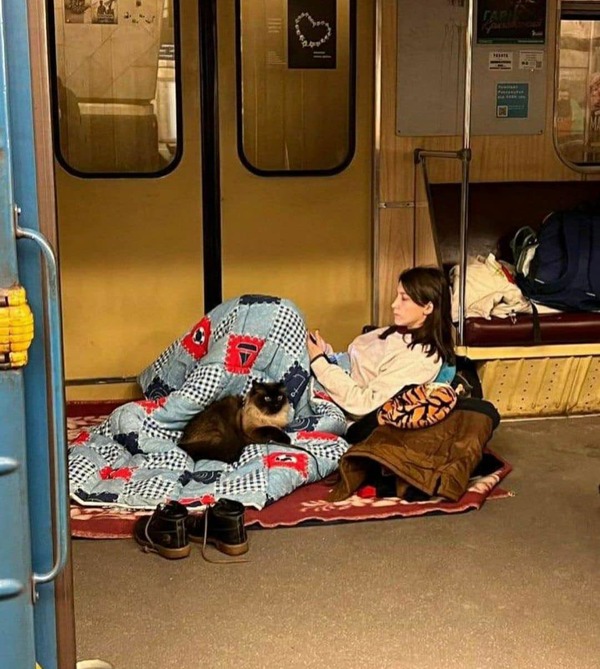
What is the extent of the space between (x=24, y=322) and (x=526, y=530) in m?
2.32

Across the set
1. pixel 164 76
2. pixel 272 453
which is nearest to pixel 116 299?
pixel 164 76

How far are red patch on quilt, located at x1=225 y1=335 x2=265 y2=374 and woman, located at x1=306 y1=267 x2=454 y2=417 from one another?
28 cm

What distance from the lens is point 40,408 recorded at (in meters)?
1.41

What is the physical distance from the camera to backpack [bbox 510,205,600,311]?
14.9 ft

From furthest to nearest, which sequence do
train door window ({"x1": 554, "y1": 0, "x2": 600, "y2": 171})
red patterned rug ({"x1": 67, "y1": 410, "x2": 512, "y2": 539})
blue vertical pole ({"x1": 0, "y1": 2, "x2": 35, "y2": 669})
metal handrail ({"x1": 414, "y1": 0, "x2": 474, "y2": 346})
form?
train door window ({"x1": 554, "y1": 0, "x2": 600, "y2": 171})
metal handrail ({"x1": 414, "y1": 0, "x2": 474, "y2": 346})
red patterned rug ({"x1": 67, "y1": 410, "x2": 512, "y2": 539})
blue vertical pole ({"x1": 0, "y1": 2, "x2": 35, "y2": 669})

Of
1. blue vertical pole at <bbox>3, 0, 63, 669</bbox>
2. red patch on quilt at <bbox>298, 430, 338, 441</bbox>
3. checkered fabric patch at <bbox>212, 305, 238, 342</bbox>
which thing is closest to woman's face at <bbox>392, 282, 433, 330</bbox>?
red patch on quilt at <bbox>298, 430, 338, 441</bbox>

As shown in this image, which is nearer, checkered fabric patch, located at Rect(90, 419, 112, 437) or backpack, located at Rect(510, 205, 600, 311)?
checkered fabric patch, located at Rect(90, 419, 112, 437)

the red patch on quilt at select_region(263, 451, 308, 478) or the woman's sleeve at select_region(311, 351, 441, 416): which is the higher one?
the woman's sleeve at select_region(311, 351, 441, 416)

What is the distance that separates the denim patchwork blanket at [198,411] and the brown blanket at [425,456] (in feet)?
0.55

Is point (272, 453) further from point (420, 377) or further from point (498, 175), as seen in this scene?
point (498, 175)

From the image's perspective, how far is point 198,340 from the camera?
4242 mm

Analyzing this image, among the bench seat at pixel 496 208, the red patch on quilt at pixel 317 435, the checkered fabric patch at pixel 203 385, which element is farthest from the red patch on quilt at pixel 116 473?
the bench seat at pixel 496 208

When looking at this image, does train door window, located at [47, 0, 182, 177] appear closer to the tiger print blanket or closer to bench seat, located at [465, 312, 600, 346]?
bench seat, located at [465, 312, 600, 346]

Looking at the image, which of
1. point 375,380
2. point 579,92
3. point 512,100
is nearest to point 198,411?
point 375,380
